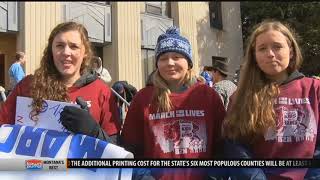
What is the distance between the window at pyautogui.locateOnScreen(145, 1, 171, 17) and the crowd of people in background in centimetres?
1286

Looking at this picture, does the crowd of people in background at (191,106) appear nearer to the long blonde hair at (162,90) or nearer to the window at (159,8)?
the long blonde hair at (162,90)

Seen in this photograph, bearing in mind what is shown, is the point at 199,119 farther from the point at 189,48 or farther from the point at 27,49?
the point at 27,49

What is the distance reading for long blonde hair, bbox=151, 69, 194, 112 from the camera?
88.5 inches

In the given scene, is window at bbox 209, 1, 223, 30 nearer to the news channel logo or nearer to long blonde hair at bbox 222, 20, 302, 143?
long blonde hair at bbox 222, 20, 302, 143

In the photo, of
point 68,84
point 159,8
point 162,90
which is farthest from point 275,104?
point 159,8

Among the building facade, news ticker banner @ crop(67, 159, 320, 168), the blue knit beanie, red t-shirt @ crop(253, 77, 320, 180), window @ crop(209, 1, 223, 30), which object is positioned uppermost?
window @ crop(209, 1, 223, 30)

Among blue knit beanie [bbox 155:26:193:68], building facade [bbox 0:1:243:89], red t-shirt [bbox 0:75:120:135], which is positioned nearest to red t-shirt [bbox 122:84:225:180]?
red t-shirt [bbox 0:75:120:135]

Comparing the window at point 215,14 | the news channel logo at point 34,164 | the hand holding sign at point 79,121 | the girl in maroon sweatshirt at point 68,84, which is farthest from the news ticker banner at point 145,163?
the window at point 215,14

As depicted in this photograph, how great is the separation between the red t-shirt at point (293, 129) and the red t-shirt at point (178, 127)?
25cm

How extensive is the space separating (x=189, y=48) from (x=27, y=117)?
0.86 m

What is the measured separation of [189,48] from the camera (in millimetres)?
2406

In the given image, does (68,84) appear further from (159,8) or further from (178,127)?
(159,8)

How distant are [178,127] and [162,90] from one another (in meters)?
0.19

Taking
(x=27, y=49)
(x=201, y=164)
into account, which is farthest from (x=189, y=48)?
(x=27, y=49)
